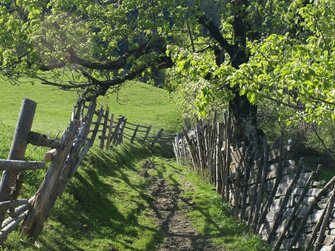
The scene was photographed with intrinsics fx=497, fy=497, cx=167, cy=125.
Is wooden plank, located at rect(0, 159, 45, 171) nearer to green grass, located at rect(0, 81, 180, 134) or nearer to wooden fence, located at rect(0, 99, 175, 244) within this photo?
wooden fence, located at rect(0, 99, 175, 244)

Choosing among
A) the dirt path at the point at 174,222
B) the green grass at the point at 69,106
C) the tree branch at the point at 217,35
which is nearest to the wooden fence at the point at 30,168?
the dirt path at the point at 174,222

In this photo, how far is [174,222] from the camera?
1167 centimetres

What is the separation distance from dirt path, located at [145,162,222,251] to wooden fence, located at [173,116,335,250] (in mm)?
1106

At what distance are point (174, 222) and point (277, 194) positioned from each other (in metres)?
2.99

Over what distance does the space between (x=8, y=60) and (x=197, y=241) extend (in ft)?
19.8

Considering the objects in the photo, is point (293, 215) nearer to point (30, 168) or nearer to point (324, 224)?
point (324, 224)

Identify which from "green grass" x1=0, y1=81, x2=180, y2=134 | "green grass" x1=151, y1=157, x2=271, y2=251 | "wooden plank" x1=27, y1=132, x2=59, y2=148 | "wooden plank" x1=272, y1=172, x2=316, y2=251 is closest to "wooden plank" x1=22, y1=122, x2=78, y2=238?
"wooden plank" x1=27, y1=132, x2=59, y2=148

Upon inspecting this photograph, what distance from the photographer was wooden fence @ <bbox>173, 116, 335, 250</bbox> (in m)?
7.93

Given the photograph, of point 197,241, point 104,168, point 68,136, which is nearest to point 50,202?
point 68,136

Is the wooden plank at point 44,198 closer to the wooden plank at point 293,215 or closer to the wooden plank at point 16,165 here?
the wooden plank at point 16,165

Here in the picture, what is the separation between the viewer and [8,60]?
38.3 feet

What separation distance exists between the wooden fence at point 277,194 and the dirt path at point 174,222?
43.5 inches

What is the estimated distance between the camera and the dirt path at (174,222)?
9883 millimetres

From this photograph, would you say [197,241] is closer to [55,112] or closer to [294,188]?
[294,188]
